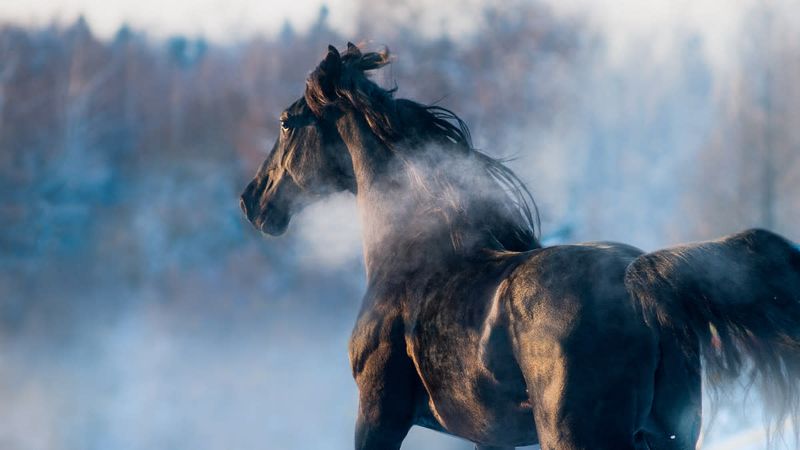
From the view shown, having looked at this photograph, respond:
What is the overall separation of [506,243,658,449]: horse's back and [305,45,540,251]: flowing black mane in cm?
56

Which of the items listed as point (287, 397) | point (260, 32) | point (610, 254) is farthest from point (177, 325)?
point (610, 254)

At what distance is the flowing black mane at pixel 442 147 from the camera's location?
2680mm

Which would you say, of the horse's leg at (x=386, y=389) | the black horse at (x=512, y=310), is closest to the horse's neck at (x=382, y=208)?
the black horse at (x=512, y=310)

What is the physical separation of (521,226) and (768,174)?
6.01 m

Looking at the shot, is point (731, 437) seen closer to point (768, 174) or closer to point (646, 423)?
point (768, 174)

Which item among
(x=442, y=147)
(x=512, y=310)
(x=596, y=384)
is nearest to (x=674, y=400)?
(x=596, y=384)

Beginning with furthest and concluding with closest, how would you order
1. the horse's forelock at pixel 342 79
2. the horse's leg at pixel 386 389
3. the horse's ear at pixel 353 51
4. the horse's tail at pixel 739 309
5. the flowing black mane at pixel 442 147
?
the horse's ear at pixel 353 51 < the horse's forelock at pixel 342 79 < the flowing black mane at pixel 442 147 < the horse's leg at pixel 386 389 < the horse's tail at pixel 739 309

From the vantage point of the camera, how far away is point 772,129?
816 cm

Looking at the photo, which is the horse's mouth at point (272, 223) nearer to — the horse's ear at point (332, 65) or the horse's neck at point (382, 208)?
the horse's neck at point (382, 208)

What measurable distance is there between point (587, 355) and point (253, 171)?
7247mm

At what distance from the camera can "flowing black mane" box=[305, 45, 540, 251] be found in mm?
2680

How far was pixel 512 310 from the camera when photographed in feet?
6.90

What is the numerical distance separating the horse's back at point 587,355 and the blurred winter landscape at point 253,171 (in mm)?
5511

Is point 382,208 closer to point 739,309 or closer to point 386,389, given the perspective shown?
point 386,389
